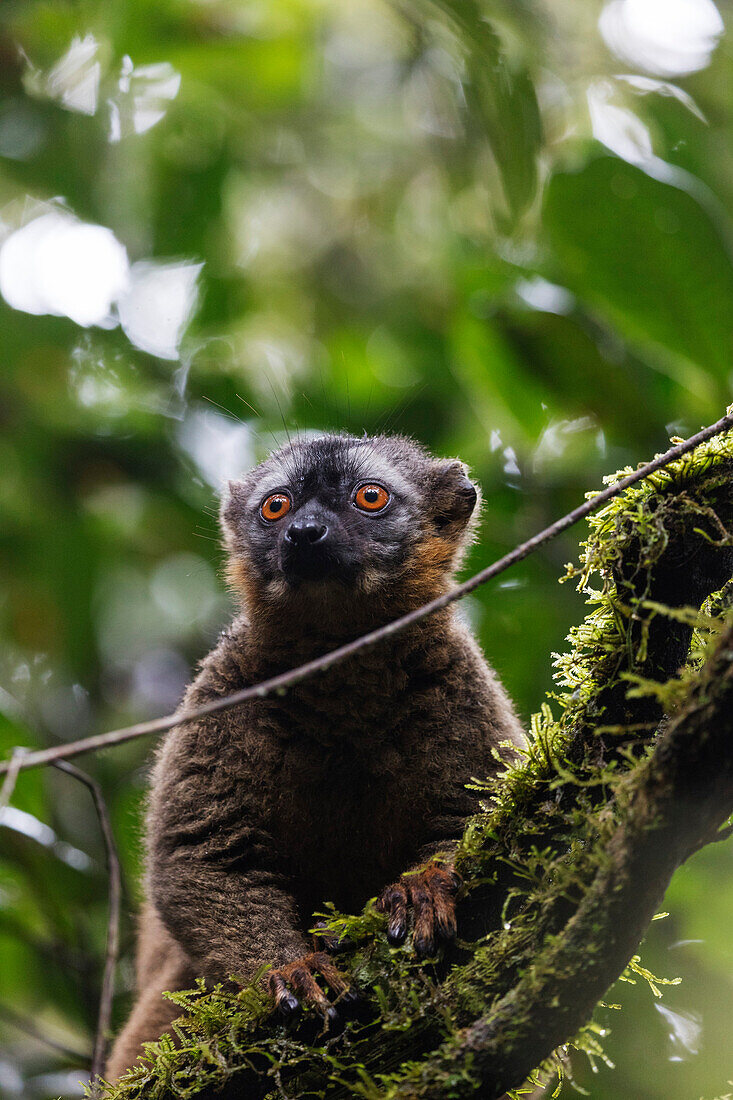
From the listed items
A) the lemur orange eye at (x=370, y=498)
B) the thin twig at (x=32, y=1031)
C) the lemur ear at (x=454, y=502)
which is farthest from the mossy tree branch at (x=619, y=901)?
the thin twig at (x=32, y=1031)

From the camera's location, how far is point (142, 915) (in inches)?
196

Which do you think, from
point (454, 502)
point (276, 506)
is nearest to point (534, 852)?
point (276, 506)

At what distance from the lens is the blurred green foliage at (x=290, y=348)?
427 centimetres

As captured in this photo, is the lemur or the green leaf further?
the green leaf

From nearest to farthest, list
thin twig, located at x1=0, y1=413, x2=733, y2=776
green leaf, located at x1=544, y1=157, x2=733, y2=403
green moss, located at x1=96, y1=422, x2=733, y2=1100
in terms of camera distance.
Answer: thin twig, located at x1=0, y1=413, x2=733, y2=776 → green moss, located at x1=96, y1=422, x2=733, y2=1100 → green leaf, located at x1=544, y1=157, x2=733, y2=403

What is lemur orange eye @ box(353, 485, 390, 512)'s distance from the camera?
4.05m

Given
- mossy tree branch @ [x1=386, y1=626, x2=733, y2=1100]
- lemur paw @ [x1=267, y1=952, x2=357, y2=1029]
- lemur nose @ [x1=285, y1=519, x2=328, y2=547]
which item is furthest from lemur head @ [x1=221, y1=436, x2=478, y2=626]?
mossy tree branch @ [x1=386, y1=626, x2=733, y2=1100]

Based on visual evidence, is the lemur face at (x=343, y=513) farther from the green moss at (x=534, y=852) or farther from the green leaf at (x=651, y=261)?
the green moss at (x=534, y=852)

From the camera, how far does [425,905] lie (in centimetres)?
249

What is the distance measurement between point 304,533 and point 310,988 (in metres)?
1.67

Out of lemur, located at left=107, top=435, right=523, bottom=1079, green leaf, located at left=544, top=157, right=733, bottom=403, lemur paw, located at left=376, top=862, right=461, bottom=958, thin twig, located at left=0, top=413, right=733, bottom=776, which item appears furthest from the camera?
green leaf, located at left=544, top=157, right=733, bottom=403

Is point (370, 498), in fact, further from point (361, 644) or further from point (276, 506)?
point (361, 644)

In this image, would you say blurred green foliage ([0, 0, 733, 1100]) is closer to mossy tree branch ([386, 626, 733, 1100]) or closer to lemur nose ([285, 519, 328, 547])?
lemur nose ([285, 519, 328, 547])

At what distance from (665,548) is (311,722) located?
1.77 metres
